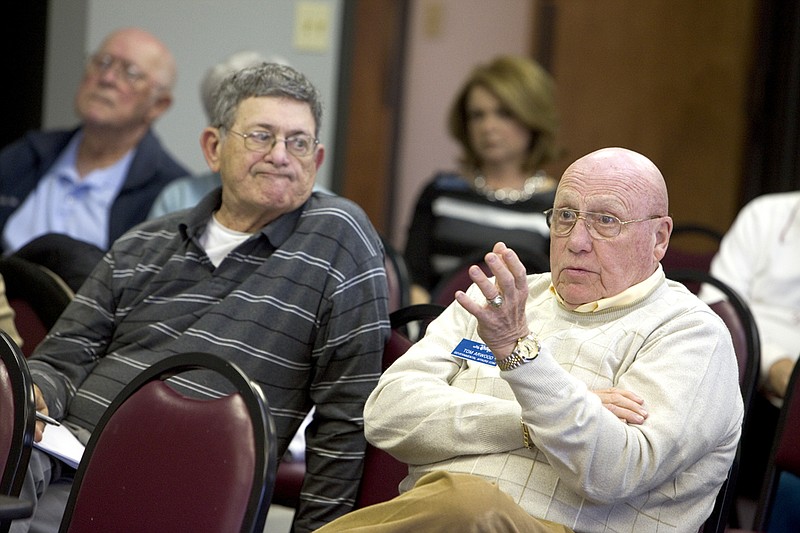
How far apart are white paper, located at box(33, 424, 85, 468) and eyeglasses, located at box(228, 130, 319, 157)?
0.68 m

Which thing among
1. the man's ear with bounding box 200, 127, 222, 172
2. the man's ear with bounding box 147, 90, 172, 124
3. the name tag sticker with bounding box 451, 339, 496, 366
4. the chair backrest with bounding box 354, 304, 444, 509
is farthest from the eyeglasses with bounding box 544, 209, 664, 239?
the man's ear with bounding box 147, 90, 172, 124

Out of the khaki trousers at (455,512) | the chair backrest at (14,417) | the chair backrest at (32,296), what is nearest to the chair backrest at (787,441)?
the khaki trousers at (455,512)

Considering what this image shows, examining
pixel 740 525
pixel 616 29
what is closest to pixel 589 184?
pixel 740 525

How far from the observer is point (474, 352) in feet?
6.12

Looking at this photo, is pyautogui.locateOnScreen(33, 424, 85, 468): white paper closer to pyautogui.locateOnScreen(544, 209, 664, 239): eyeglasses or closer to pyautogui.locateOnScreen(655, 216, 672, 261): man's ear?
pyautogui.locateOnScreen(544, 209, 664, 239): eyeglasses

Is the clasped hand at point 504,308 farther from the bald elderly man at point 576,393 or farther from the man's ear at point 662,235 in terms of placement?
the man's ear at point 662,235

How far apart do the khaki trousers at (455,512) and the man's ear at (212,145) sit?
1082mm

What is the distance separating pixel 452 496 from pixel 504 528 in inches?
3.3

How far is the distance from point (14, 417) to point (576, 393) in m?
0.92

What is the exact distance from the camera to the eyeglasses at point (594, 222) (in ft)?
5.94

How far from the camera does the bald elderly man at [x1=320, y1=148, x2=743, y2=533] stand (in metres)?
1.58

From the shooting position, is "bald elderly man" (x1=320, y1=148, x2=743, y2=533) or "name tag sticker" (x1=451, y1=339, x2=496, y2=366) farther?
"name tag sticker" (x1=451, y1=339, x2=496, y2=366)

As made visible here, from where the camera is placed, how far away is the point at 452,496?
154 cm

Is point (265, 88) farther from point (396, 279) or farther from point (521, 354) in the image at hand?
point (521, 354)
